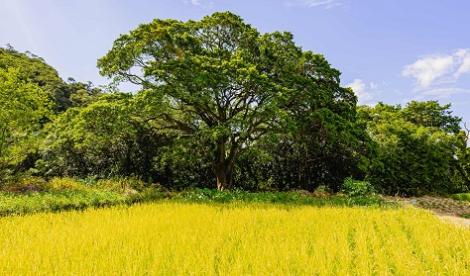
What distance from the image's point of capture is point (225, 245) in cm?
584

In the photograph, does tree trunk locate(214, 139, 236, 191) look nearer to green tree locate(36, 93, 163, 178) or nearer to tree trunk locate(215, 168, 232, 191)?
tree trunk locate(215, 168, 232, 191)

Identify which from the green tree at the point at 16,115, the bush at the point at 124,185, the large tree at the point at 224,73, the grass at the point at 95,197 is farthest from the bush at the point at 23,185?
the large tree at the point at 224,73

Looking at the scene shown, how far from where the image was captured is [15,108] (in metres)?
13.8

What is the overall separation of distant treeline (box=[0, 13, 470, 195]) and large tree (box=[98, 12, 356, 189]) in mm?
45

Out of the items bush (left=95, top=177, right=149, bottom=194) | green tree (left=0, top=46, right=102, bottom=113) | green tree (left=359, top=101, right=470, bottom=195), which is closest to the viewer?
bush (left=95, top=177, right=149, bottom=194)

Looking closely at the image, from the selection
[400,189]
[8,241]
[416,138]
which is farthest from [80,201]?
[416,138]

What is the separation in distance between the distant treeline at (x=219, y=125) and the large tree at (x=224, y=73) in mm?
45

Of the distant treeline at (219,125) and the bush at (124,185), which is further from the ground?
the distant treeline at (219,125)

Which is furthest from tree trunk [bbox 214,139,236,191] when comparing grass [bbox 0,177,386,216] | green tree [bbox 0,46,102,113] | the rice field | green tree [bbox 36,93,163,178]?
green tree [bbox 0,46,102,113]

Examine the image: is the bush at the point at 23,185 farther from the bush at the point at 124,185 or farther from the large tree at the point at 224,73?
the large tree at the point at 224,73

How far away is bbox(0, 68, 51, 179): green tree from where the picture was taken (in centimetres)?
1370

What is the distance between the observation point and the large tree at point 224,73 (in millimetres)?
13773

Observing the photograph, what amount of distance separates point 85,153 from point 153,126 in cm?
401

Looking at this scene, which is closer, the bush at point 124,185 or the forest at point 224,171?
the forest at point 224,171
